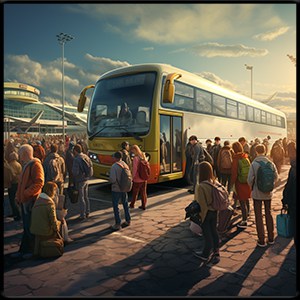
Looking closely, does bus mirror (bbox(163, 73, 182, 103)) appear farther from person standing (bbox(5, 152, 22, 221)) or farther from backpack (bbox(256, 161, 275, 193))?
person standing (bbox(5, 152, 22, 221))

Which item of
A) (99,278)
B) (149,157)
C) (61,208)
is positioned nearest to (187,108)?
(149,157)

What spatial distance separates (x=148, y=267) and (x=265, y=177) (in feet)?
7.86

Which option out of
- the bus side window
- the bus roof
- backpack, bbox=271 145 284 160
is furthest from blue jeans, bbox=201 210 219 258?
backpack, bbox=271 145 284 160

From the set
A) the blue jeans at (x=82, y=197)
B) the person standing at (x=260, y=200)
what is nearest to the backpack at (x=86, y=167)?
the blue jeans at (x=82, y=197)

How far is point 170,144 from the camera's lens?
916cm

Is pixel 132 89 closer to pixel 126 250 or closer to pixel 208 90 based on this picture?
pixel 208 90

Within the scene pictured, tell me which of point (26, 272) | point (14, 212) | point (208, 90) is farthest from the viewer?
point (208, 90)

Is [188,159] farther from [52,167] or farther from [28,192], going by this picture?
[28,192]

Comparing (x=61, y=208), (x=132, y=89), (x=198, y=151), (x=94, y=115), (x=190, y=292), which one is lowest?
(x=190, y=292)

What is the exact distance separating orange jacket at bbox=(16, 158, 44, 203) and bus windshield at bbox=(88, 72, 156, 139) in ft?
13.9

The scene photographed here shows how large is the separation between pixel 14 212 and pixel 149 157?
12.8 feet

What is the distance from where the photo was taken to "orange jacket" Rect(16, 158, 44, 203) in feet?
14.5

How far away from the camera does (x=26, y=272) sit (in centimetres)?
376

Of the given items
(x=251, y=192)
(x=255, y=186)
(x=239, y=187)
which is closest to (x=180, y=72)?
(x=239, y=187)
